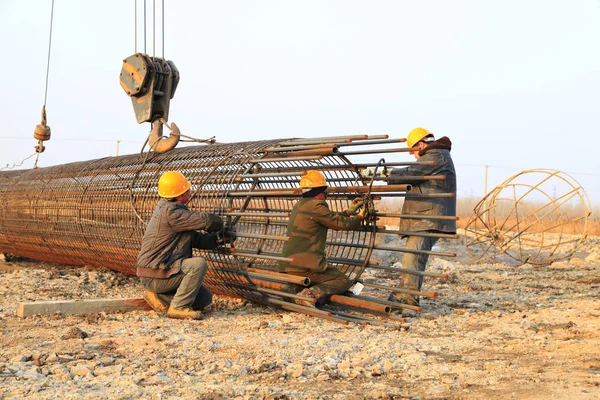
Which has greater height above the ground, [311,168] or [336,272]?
[311,168]

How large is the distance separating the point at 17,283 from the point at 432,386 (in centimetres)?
608

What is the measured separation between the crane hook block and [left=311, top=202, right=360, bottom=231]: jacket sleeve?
316 cm

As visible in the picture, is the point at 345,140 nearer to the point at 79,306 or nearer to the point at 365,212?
the point at 365,212

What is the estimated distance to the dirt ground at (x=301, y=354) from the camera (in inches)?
152

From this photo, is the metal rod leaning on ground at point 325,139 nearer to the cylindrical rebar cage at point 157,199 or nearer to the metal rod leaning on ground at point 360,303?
the cylindrical rebar cage at point 157,199

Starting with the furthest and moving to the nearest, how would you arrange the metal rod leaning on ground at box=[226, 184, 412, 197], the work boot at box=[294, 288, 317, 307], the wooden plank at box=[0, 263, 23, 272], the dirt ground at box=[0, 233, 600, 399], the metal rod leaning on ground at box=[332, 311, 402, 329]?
the wooden plank at box=[0, 263, 23, 272], the work boot at box=[294, 288, 317, 307], the metal rod leaning on ground at box=[226, 184, 412, 197], the metal rod leaning on ground at box=[332, 311, 402, 329], the dirt ground at box=[0, 233, 600, 399]

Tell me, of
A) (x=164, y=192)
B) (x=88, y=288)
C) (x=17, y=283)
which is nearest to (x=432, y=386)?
(x=164, y=192)

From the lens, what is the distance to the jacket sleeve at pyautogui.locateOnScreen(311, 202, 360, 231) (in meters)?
6.12

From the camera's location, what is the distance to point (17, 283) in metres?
8.30

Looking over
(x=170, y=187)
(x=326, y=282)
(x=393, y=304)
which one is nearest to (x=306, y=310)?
(x=326, y=282)

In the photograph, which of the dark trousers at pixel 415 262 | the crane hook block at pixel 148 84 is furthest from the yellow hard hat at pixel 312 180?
the crane hook block at pixel 148 84

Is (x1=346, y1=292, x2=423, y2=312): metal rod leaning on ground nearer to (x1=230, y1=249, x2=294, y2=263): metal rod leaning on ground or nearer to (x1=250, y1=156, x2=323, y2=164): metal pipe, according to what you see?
(x1=230, y1=249, x2=294, y2=263): metal rod leaning on ground

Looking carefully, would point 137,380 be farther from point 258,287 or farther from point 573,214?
point 573,214

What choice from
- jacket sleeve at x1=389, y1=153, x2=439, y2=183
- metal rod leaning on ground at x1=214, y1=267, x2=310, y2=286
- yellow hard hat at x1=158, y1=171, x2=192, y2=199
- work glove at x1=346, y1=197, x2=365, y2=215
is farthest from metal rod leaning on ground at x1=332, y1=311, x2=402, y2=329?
yellow hard hat at x1=158, y1=171, x2=192, y2=199
